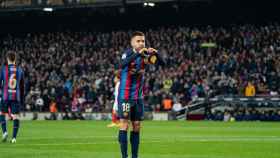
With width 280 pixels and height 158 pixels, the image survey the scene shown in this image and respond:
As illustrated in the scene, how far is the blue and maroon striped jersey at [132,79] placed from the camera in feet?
44.3

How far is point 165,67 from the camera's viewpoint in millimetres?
44438

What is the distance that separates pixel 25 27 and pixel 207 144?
41743 millimetres

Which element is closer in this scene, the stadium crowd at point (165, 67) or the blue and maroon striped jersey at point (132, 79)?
the blue and maroon striped jersey at point (132, 79)

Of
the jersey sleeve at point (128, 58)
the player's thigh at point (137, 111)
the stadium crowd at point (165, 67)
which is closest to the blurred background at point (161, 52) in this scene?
the stadium crowd at point (165, 67)

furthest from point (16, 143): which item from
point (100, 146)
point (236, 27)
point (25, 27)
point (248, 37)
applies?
point (25, 27)

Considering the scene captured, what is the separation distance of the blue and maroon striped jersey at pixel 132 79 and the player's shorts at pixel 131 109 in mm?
80

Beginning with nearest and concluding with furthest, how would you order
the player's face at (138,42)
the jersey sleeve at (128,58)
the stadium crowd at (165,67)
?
the jersey sleeve at (128,58), the player's face at (138,42), the stadium crowd at (165,67)

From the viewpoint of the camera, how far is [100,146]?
18250mm

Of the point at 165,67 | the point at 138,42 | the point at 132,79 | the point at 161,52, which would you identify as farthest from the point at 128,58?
the point at 161,52

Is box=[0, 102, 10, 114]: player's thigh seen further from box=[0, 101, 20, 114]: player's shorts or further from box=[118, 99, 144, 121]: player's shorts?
box=[118, 99, 144, 121]: player's shorts

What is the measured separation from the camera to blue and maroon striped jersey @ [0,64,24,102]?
66.4 ft

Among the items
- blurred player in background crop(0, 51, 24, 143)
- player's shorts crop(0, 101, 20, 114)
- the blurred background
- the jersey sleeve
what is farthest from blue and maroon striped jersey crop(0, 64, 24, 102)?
the blurred background

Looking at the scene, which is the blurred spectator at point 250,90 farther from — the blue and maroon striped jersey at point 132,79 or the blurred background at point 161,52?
the blue and maroon striped jersey at point 132,79

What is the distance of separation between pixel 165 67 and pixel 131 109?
101ft
